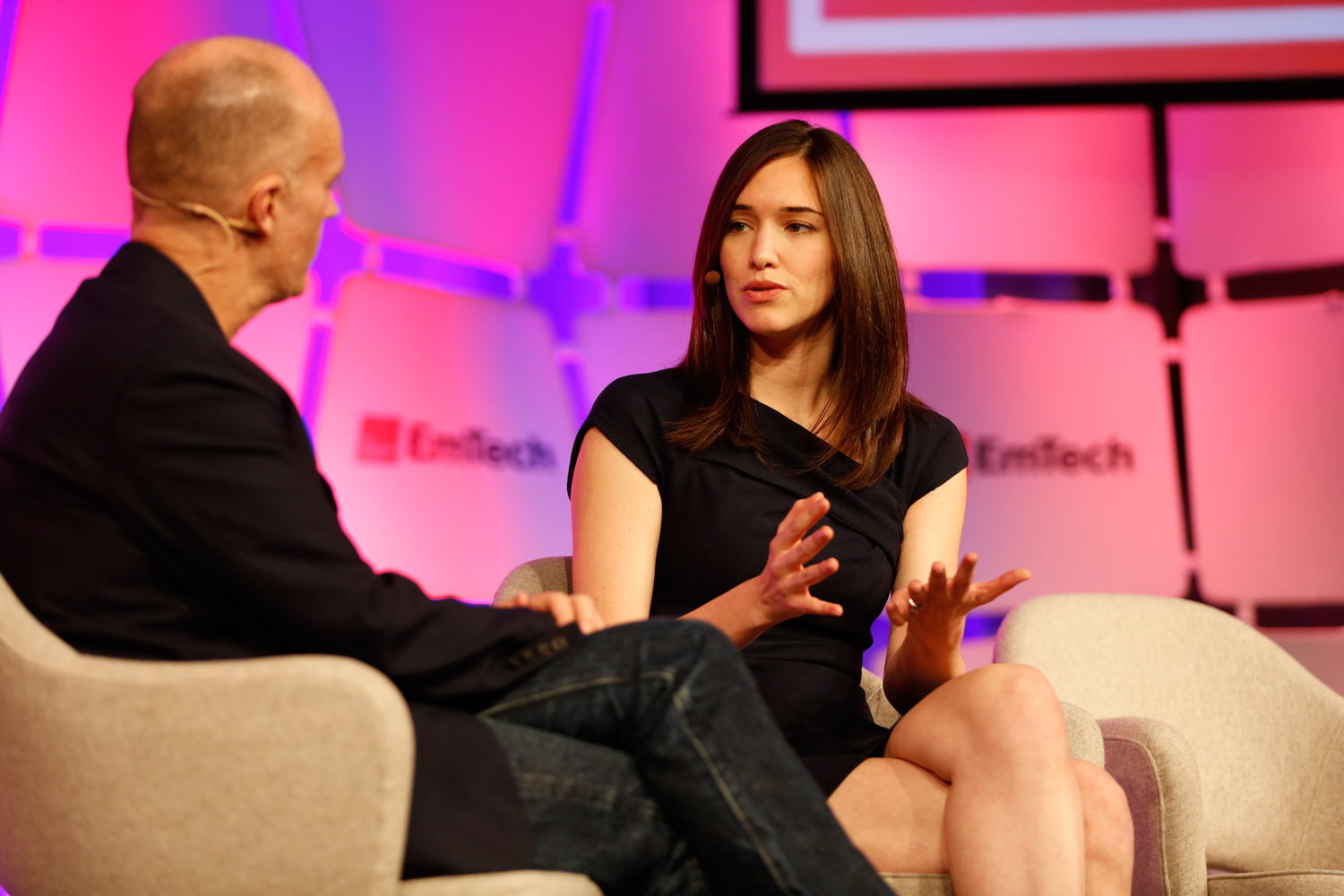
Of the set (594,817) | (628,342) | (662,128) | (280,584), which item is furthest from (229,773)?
(662,128)

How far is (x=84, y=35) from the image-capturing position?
298cm

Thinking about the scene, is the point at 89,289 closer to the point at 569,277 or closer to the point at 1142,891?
the point at 1142,891

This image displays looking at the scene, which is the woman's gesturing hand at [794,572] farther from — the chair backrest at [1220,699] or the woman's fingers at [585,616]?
the chair backrest at [1220,699]

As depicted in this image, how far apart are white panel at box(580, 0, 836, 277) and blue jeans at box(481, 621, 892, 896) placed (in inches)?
93.3

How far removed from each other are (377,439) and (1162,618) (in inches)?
80.1

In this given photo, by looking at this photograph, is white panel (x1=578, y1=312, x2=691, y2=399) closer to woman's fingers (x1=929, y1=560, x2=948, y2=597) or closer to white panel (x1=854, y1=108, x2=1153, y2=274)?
white panel (x1=854, y1=108, x2=1153, y2=274)

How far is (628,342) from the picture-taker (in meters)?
3.46

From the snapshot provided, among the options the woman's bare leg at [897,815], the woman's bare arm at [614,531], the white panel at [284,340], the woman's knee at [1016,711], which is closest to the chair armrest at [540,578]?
the woman's bare arm at [614,531]

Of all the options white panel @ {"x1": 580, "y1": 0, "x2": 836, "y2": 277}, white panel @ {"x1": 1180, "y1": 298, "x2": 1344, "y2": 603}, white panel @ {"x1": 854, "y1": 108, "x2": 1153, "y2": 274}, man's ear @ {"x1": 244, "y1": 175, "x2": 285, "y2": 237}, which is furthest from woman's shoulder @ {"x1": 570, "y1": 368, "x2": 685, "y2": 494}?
white panel @ {"x1": 1180, "y1": 298, "x2": 1344, "y2": 603}

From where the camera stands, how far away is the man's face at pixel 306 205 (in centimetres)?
124

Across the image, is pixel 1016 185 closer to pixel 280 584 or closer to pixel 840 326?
pixel 840 326

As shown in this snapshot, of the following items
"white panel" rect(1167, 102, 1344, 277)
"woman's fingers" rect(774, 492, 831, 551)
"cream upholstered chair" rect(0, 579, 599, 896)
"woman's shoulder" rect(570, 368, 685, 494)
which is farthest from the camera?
"white panel" rect(1167, 102, 1344, 277)

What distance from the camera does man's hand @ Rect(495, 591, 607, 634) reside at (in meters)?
1.30

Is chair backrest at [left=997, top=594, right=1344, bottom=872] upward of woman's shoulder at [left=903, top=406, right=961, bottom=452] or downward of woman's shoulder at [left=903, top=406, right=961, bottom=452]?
downward
